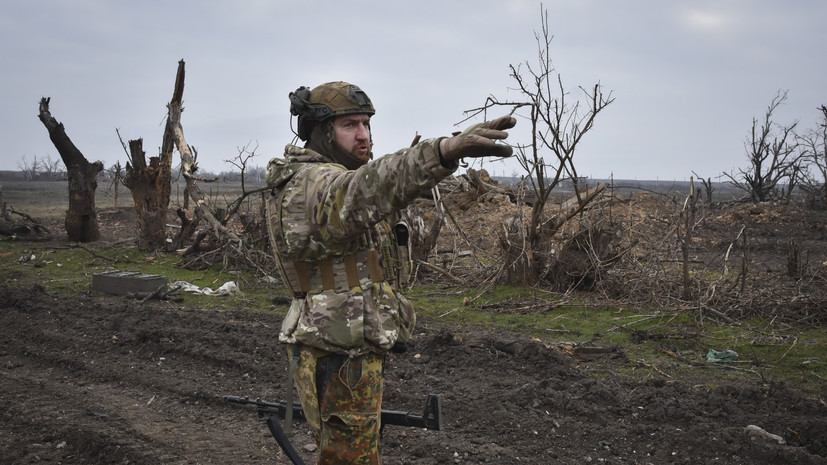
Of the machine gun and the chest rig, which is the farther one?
the machine gun

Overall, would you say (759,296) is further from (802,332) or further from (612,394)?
(612,394)

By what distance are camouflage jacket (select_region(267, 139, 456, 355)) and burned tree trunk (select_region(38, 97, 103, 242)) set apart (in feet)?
45.7

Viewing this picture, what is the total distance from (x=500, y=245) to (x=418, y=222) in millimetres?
1504

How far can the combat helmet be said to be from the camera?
257 centimetres

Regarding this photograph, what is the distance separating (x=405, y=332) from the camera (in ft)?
8.71

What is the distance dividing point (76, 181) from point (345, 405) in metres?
14.2

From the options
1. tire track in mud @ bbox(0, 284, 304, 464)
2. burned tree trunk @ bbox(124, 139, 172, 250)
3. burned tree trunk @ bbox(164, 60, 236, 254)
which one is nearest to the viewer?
tire track in mud @ bbox(0, 284, 304, 464)

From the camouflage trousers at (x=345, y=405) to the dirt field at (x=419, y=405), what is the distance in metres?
1.89

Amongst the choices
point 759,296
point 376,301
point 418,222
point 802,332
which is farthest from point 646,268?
point 376,301

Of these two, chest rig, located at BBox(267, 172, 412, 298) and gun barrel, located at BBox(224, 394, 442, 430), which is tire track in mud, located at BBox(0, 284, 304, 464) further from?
chest rig, located at BBox(267, 172, 412, 298)

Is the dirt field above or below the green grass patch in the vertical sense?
below

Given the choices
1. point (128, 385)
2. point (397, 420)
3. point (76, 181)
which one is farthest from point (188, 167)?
point (397, 420)

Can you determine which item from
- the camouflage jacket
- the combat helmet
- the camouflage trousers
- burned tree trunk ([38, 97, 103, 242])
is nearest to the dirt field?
the camouflage trousers

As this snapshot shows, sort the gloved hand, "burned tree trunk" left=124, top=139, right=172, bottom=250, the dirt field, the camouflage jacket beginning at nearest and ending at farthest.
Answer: the gloved hand
the camouflage jacket
the dirt field
"burned tree trunk" left=124, top=139, right=172, bottom=250
